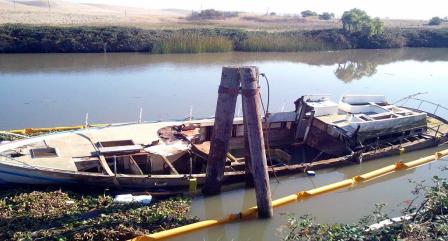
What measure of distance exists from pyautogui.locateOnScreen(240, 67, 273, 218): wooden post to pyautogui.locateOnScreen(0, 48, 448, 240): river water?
2.23ft

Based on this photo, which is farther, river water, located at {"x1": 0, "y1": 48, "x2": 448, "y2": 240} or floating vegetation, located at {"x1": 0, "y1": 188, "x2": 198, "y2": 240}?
river water, located at {"x1": 0, "y1": 48, "x2": 448, "y2": 240}

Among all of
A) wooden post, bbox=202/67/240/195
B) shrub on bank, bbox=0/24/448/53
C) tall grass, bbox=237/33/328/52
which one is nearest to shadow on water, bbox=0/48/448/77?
tall grass, bbox=237/33/328/52

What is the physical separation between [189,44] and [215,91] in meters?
12.5

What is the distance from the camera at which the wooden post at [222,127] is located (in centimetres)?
1026

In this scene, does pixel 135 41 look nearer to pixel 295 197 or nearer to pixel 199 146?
pixel 199 146

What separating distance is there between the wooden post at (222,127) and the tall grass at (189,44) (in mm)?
25308

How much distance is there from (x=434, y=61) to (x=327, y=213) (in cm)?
3666

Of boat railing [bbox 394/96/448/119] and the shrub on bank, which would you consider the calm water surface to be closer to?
the shrub on bank

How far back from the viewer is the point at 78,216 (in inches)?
377

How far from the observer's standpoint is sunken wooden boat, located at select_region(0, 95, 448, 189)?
35.2 ft

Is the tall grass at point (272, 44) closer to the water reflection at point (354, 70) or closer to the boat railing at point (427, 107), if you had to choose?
the water reflection at point (354, 70)

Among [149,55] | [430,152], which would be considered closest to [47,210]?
[430,152]

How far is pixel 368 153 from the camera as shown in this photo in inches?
563

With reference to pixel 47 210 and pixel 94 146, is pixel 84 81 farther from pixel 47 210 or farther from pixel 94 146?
pixel 47 210
